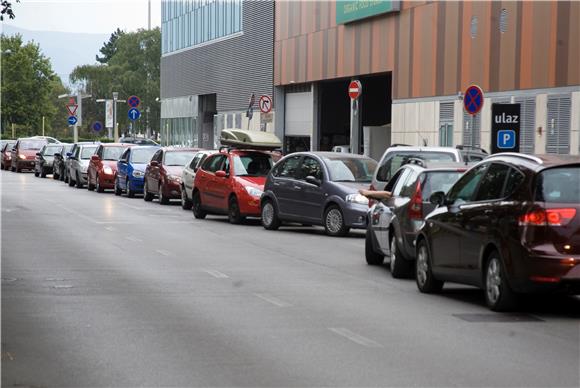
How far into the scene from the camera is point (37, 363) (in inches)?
362

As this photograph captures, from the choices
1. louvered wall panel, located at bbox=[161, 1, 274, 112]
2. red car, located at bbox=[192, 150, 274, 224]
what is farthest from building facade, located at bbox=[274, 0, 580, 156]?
red car, located at bbox=[192, 150, 274, 224]

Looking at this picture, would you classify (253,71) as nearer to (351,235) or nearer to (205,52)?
(205,52)

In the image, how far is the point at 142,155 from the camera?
40438 millimetres

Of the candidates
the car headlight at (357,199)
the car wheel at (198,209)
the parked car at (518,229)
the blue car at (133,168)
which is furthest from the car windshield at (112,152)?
the parked car at (518,229)

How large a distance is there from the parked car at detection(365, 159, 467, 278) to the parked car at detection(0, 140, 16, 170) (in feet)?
185

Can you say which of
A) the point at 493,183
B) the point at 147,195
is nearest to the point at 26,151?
the point at 147,195

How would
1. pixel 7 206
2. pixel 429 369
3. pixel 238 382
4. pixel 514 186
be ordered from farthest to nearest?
1. pixel 7 206
2. pixel 514 186
3. pixel 429 369
4. pixel 238 382

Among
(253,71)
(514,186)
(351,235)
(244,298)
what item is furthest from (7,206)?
(253,71)

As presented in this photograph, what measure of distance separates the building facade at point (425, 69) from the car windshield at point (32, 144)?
14.0m

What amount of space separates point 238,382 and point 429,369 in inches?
56.6

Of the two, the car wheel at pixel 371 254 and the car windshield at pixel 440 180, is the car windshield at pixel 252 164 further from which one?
the car windshield at pixel 440 180

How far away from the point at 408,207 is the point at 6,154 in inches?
2313

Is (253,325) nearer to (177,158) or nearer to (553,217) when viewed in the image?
(553,217)

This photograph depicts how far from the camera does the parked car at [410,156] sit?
21234 millimetres
